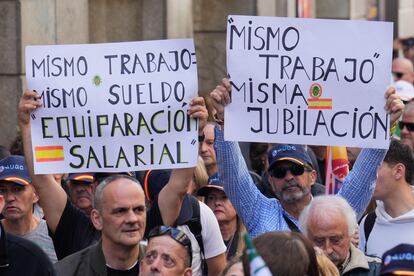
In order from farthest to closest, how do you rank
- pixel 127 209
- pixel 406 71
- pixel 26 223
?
pixel 406 71
pixel 26 223
pixel 127 209

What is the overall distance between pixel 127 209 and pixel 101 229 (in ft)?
0.65

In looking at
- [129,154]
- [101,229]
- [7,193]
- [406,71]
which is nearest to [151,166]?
[129,154]

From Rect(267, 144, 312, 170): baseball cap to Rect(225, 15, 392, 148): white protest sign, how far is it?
88cm

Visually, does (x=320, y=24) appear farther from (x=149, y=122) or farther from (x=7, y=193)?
(x=7, y=193)

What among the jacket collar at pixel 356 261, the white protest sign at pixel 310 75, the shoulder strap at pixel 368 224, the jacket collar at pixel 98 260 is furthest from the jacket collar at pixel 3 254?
the shoulder strap at pixel 368 224

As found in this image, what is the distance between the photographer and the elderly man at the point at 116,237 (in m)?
6.74

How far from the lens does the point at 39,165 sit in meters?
7.32

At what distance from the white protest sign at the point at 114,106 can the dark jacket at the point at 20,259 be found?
1136 mm

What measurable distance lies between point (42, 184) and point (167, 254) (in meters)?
1.21

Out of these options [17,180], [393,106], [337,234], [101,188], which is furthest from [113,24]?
[337,234]

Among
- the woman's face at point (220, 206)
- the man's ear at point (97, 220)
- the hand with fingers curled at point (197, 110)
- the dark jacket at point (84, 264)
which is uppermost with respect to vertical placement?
the hand with fingers curled at point (197, 110)

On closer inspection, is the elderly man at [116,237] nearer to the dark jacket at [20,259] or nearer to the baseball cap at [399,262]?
the dark jacket at [20,259]

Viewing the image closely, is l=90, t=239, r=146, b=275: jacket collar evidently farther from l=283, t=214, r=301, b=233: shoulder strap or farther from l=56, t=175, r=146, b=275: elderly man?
l=283, t=214, r=301, b=233: shoulder strap

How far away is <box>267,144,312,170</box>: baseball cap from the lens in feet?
27.5
